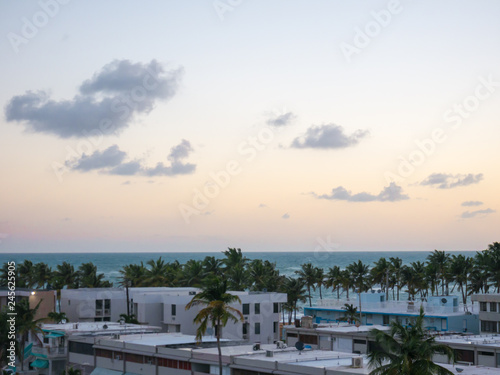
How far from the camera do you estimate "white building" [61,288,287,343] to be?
90062mm

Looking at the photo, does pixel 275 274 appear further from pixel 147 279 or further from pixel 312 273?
pixel 147 279

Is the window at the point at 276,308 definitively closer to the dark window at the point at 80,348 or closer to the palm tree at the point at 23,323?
the palm tree at the point at 23,323

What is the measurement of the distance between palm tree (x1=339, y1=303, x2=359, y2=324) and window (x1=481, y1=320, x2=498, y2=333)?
17168mm

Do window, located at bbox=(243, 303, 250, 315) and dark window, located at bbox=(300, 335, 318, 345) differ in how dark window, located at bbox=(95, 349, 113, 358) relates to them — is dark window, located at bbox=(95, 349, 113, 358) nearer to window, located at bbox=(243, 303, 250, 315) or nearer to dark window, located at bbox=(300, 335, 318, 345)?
dark window, located at bbox=(300, 335, 318, 345)

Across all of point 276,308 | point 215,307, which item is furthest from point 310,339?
point 215,307

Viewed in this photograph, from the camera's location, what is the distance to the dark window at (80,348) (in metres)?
64.5

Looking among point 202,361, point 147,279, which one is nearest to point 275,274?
point 147,279

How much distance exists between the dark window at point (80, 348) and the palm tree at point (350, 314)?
3803cm

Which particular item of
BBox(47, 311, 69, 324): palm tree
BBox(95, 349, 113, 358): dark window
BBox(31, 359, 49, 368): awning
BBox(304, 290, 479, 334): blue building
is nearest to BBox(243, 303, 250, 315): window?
BBox(304, 290, 479, 334): blue building

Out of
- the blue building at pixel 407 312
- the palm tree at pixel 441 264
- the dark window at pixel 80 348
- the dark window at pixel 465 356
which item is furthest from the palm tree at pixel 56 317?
the palm tree at pixel 441 264

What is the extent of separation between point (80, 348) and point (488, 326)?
44.9 metres

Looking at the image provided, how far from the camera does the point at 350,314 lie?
9150 centimetres

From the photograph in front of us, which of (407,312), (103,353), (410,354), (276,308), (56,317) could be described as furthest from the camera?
(276,308)

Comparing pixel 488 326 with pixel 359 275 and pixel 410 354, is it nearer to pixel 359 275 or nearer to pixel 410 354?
pixel 410 354
